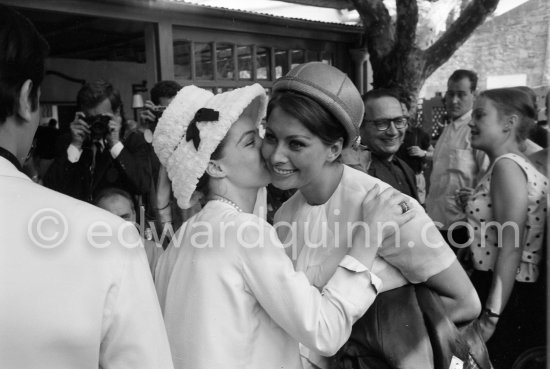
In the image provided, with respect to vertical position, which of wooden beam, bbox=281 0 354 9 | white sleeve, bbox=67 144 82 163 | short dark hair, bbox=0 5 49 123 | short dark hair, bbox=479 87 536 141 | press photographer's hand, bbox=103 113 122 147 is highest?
wooden beam, bbox=281 0 354 9

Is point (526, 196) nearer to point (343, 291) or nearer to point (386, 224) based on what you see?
point (386, 224)

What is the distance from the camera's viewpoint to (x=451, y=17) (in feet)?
19.3

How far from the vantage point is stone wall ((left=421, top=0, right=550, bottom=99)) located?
14.7 feet

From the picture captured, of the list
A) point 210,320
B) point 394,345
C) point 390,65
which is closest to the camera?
point 210,320

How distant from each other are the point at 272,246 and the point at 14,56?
671 mm

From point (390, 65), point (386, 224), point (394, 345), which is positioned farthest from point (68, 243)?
point (390, 65)

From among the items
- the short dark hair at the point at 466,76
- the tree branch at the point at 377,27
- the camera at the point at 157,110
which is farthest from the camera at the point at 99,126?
the tree branch at the point at 377,27

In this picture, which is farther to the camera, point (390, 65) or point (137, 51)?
point (137, 51)

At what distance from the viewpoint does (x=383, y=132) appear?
253cm

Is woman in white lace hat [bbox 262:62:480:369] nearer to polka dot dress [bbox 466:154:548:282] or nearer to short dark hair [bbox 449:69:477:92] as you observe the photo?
polka dot dress [bbox 466:154:548:282]

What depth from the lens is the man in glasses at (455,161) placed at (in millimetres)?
3189

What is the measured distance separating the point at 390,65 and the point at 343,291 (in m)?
4.56

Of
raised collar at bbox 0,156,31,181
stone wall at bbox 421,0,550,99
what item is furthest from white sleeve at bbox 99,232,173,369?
stone wall at bbox 421,0,550,99

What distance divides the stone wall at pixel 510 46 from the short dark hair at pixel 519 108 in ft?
6.09
